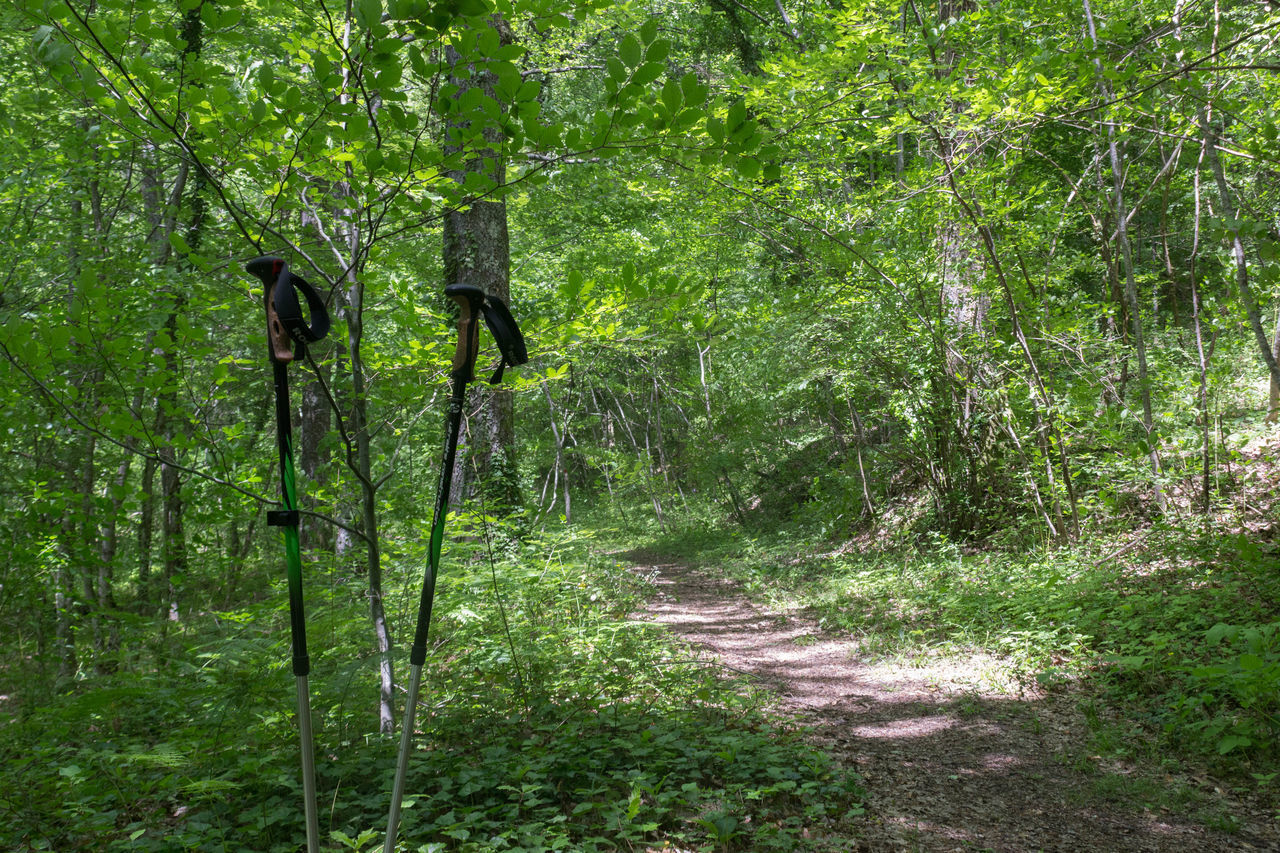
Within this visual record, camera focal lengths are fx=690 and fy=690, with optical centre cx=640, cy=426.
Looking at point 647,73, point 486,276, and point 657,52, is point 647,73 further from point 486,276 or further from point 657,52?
point 486,276

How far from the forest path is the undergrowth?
0.32 metres

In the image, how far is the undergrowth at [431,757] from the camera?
256 cm

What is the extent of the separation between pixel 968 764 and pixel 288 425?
359 centimetres

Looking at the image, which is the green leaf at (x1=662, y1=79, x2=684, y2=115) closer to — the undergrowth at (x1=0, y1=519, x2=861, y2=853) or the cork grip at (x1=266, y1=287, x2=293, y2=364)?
the cork grip at (x1=266, y1=287, x2=293, y2=364)

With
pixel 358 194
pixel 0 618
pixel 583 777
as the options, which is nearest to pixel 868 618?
pixel 583 777

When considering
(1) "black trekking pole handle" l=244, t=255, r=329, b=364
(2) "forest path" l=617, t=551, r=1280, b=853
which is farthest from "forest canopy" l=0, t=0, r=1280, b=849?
(2) "forest path" l=617, t=551, r=1280, b=853

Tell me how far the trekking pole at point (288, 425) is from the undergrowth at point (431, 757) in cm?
77

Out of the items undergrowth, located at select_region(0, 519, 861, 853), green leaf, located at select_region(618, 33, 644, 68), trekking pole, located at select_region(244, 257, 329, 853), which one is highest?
green leaf, located at select_region(618, 33, 644, 68)

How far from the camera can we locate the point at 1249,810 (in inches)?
114

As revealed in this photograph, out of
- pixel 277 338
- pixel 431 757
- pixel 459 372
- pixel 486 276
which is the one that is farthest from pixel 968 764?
pixel 486 276

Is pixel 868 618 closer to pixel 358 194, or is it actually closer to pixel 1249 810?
pixel 1249 810

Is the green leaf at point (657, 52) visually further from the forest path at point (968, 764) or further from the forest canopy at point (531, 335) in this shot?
the forest path at point (968, 764)

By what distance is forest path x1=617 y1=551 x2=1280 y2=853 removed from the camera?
2793 mm

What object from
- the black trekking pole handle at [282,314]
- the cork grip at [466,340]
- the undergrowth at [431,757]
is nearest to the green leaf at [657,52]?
the cork grip at [466,340]
